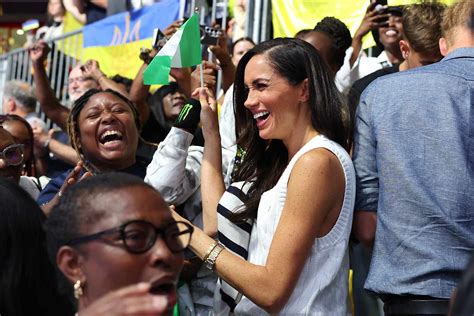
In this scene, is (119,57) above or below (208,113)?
below

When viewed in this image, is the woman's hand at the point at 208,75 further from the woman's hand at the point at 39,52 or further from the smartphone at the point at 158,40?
the woman's hand at the point at 39,52

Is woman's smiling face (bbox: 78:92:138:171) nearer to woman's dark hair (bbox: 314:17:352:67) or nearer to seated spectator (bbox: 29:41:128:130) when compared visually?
woman's dark hair (bbox: 314:17:352:67)

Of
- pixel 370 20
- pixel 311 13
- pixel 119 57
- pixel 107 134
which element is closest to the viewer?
pixel 107 134

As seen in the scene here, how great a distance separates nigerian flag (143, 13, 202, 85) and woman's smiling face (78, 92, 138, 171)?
0.99ft

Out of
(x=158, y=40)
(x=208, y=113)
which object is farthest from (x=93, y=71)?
(x=208, y=113)

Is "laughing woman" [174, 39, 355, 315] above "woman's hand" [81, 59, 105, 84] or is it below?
above

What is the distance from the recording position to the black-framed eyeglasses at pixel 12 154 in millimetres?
4941

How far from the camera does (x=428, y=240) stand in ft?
11.9

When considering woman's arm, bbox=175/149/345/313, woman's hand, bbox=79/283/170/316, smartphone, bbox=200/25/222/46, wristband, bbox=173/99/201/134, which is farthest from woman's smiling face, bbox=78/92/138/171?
woman's hand, bbox=79/283/170/316

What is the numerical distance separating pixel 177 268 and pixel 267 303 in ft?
3.61

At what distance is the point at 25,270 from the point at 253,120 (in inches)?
63.5

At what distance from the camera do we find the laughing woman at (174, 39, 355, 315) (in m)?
3.68

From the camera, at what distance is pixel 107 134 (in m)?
5.07

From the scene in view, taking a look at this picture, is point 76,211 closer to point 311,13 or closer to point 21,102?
point 311,13
